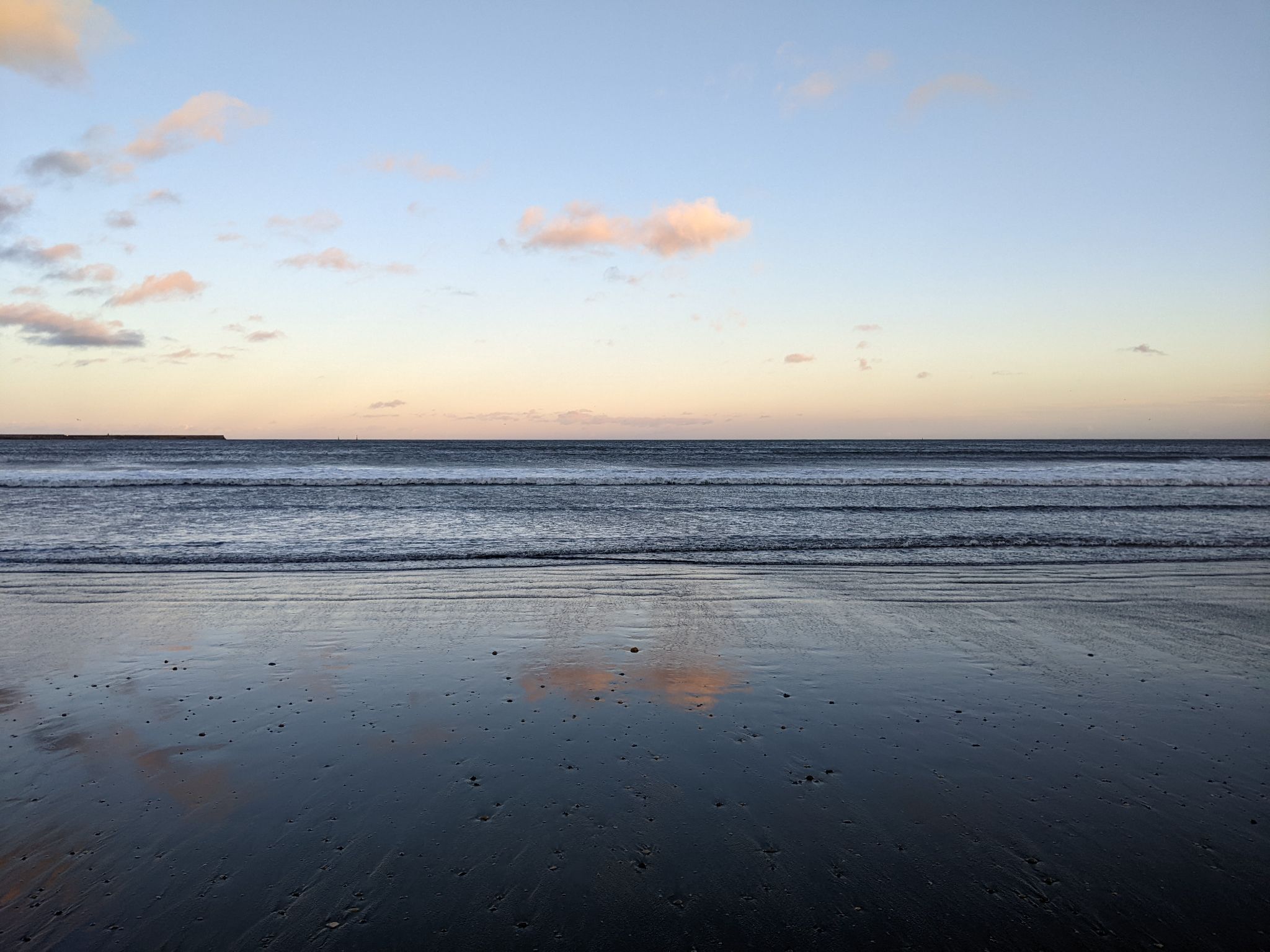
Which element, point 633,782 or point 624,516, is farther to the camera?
point 624,516

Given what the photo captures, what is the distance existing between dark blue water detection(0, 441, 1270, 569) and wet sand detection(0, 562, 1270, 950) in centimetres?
565

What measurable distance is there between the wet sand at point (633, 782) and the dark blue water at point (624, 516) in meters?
5.65

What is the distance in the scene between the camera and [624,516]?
22547 millimetres

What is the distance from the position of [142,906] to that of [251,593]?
819 cm

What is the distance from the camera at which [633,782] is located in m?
4.79

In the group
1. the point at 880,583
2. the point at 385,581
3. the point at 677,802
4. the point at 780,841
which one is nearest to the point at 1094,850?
the point at 780,841

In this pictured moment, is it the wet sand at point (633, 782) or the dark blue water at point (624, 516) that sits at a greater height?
the dark blue water at point (624, 516)

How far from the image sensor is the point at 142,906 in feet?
11.5

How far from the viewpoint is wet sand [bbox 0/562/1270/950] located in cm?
344

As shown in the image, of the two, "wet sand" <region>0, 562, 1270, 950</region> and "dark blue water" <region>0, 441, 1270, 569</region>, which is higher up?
"dark blue water" <region>0, 441, 1270, 569</region>

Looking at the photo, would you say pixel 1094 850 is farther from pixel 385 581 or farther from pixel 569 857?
pixel 385 581

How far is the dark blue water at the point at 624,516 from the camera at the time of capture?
14734 millimetres

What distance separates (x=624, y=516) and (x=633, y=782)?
17782 millimetres

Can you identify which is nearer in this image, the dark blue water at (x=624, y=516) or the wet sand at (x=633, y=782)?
the wet sand at (x=633, y=782)
